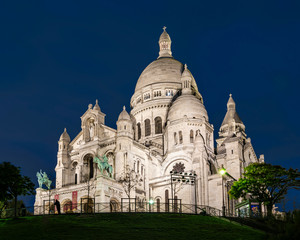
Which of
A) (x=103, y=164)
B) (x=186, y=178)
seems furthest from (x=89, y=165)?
(x=186, y=178)

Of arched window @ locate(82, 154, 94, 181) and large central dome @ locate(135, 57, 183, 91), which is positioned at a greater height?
large central dome @ locate(135, 57, 183, 91)

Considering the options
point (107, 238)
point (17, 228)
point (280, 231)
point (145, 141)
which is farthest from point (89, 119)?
point (280, 231)

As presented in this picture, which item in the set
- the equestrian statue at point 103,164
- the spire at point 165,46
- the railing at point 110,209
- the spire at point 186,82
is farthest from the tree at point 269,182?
the spire at point 165,46

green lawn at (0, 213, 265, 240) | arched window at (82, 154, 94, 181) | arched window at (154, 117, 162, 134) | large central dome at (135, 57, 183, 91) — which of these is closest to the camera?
green lawn at (0, 213, 265, 240)

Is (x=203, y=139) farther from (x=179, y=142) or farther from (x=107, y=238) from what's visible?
(x=107, y=238)

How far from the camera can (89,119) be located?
86.3m

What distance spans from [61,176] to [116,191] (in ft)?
55.2

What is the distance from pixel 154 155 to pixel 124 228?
4390 cm

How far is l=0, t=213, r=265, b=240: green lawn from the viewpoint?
1548 inches

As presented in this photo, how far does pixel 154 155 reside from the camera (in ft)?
283

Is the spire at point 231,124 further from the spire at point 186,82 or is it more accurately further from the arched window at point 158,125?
the arched window at point 158,125

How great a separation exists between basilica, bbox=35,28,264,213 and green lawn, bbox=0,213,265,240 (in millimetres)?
19971

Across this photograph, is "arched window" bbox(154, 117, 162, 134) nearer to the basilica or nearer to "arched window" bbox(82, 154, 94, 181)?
the basilica

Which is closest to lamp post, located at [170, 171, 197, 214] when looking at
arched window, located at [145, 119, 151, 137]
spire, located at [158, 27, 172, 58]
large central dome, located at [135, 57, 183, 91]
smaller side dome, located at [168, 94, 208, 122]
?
smaller side dome, located at [168, 94, 208, 122]
